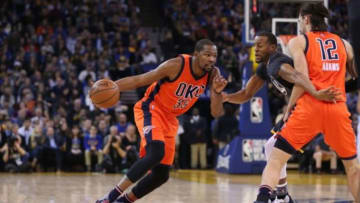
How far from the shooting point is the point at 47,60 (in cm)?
1738

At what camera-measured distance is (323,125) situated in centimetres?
531

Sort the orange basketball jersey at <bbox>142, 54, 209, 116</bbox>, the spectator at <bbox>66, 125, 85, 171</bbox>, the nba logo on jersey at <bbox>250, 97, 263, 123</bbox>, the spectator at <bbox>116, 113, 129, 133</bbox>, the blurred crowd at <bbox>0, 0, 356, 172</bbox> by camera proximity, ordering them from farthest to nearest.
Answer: the spectator at <bbox>116, 113, 129, 133</bbox>, the spectator at <bbox>66, 125, 85, 171</bbox>, the blurred crowd at <bbox>0, 0, 356, 172</bbox>, the nba logo on jersey at <bbox>250, 97, 263, 123</bbox>, the orange basketball jersey at <bbox>142, 54, 209, 116</bbox>

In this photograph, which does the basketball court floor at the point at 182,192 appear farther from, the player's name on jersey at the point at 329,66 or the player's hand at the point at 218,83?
the player's name on jersey at the point at 329,66

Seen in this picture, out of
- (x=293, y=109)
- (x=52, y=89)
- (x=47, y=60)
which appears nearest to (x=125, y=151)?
(x=52, y=89)

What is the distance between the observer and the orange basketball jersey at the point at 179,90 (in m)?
6.24

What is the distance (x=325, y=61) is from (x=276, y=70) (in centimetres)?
48

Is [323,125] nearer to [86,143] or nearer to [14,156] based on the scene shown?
[86,143]

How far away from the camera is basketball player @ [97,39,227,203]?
590cm

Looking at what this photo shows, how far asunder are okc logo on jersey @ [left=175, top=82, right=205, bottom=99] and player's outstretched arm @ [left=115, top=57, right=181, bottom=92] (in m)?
0.15

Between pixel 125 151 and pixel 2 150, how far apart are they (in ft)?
9.19

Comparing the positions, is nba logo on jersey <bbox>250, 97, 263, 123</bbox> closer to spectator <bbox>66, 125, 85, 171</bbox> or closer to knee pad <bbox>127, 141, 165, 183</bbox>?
spectator <bbox>66, 125, 85, 171</bbox>

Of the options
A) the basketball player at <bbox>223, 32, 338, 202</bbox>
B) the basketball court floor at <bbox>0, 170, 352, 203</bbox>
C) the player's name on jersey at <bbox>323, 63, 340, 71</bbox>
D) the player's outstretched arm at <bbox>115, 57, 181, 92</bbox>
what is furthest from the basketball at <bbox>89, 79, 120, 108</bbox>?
the player's name on jersey at <bbox>323, 63, 340, 71</bbox>

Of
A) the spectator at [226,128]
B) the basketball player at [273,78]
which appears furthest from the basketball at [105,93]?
the spectator at [226,128]

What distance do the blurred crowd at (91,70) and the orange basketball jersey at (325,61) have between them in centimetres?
708
